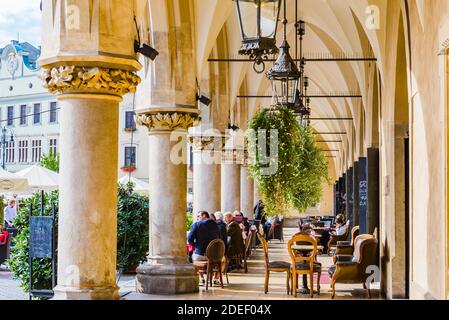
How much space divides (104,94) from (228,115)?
12618 mm

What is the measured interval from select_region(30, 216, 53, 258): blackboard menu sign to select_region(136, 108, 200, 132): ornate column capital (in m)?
3.82

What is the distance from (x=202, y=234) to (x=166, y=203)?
4.73 ft

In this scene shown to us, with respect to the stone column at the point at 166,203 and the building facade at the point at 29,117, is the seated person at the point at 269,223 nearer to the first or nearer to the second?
the stone column at the point at 166,203

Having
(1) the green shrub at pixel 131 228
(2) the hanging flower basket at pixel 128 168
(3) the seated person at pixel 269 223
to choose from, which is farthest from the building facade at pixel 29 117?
(1) the green shrub at pixel 131 228

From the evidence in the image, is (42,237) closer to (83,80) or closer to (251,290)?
(83,80)

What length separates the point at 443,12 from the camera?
7.73 m

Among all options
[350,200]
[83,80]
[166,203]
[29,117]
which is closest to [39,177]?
[166,203]

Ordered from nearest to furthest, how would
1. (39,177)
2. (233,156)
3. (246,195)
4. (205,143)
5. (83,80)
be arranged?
(83,80) → (205,143) → (39,177) → (233,156) → (246,195)

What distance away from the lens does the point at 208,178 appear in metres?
19.0

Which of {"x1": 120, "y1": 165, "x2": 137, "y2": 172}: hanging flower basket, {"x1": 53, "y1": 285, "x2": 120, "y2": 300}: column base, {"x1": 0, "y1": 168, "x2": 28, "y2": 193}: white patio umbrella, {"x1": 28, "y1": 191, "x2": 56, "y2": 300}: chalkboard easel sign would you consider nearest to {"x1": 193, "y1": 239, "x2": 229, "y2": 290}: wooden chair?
{"x1": 28, "y1": 191, "x2": 56, "y2": 300}: chalkboard easel sign

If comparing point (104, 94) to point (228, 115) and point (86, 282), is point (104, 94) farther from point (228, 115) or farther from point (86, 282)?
point (228, 115)

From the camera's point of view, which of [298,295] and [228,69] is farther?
[228,69]

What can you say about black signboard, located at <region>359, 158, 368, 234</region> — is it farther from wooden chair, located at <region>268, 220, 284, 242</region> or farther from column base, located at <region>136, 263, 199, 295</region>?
wooden chair, located at <region>268, 220, 284, 242</region>
